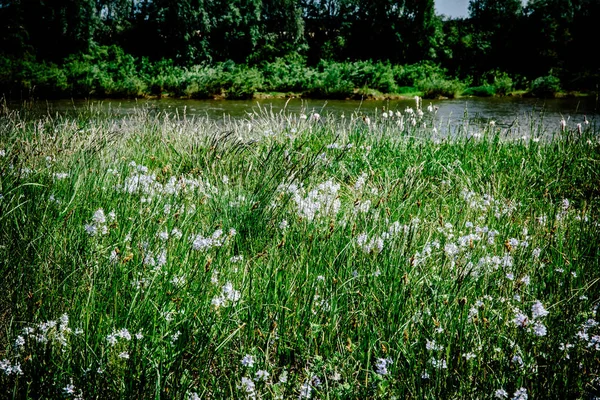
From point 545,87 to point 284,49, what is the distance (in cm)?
1969

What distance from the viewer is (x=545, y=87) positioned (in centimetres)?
2572

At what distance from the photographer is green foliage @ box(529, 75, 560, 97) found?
82.4 ft

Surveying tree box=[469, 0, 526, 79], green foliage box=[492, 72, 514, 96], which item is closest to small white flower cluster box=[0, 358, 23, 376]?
green foliage box=[492, 72, 514, 96]

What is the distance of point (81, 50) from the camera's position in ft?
93.4

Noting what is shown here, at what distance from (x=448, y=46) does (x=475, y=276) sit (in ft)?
137

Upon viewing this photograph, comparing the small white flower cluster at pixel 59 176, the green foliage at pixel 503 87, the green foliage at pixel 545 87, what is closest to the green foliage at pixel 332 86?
the green foliage at pixel 503 87

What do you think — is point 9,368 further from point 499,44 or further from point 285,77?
point 499,44

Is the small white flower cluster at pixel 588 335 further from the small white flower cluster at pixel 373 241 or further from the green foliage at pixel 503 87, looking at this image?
the green foliage at pixel 503 87

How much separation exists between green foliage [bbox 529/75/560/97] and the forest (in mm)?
88

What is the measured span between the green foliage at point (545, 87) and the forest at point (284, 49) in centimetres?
9

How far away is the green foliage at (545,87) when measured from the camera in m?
25.1

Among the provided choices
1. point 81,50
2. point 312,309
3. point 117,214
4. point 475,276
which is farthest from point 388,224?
point 81,50

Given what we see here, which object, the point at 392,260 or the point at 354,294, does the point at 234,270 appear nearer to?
the point at 354,294

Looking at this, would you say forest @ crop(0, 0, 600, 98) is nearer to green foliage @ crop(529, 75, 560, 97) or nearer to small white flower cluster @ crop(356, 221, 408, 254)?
green foliage @ crop(529, 75, 560, 97)
